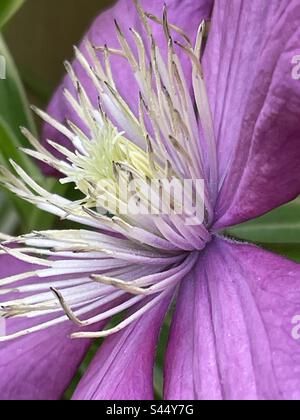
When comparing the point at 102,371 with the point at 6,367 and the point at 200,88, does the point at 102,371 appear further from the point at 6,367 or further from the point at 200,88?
the point at 200,88

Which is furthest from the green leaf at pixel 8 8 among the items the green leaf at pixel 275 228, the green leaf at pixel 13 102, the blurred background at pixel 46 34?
the blurred background at pixel 46 34

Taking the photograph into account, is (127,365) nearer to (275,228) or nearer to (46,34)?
(275,228)

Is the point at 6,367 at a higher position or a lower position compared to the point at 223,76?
lower

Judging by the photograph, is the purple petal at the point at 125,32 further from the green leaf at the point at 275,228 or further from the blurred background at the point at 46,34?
the blurred background at the point at 46,34

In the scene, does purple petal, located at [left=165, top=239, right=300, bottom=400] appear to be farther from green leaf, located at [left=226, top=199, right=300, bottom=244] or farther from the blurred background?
the blurred background

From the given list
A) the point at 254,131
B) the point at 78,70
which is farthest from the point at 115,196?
the point at 78,70
